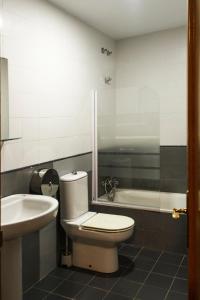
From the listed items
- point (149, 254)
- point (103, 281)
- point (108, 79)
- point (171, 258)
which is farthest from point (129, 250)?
point (108, 79)

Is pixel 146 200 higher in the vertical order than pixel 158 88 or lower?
lower

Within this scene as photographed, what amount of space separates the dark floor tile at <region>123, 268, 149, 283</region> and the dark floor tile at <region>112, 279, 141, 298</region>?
6 cm

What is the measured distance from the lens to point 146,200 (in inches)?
129

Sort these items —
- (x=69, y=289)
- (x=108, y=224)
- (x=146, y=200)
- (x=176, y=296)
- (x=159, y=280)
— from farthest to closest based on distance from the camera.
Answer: (x=146, y=200) < (x=108, y=224) < (x=159, y=280) < (x=69, y=289) < (x=176, y=296)

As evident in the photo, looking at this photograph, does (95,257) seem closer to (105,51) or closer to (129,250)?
(129,250)

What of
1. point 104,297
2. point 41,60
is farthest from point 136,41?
point 104,297

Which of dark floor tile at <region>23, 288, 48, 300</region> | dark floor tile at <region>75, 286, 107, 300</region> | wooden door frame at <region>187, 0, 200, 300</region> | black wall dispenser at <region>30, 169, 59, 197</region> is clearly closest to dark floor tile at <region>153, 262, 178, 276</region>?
dark floor tile at <region>75, 286, 107, 300</region>

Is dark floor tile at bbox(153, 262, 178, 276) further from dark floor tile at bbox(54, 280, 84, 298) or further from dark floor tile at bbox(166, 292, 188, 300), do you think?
dark floor tile at bbox(54, 280, 84, 298)

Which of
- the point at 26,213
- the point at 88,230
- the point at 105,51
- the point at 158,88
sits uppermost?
the point at 105,51

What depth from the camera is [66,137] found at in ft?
9.38

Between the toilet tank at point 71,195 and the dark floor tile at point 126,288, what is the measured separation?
2.27 ft

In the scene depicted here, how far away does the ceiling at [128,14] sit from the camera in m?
2.73

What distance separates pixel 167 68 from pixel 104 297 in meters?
2.60

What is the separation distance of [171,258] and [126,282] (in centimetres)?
63
